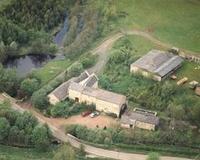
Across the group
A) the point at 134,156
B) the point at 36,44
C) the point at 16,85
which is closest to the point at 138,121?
the point at 134,156

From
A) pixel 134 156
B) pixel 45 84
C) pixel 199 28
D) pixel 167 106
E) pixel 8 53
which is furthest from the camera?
pixel 199 28

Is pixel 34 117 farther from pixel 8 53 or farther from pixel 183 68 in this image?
pixel 183 68

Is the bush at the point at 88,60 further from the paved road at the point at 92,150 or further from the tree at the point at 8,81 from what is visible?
the paved road at the point at 92,150

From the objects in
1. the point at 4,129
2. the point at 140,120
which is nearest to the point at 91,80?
the point at 140,120

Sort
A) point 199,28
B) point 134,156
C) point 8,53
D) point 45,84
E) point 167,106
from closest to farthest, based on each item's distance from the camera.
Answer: point 134,156
point 167,106
point 45,84
point 8,53
point 199,28

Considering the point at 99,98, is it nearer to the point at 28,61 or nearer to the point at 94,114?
the point at 94,114

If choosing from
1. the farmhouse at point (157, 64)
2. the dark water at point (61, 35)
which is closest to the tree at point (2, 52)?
the dark water at point (61, 35)

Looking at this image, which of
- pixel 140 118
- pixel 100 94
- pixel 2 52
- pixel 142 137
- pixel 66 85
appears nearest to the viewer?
pixel 142 137
